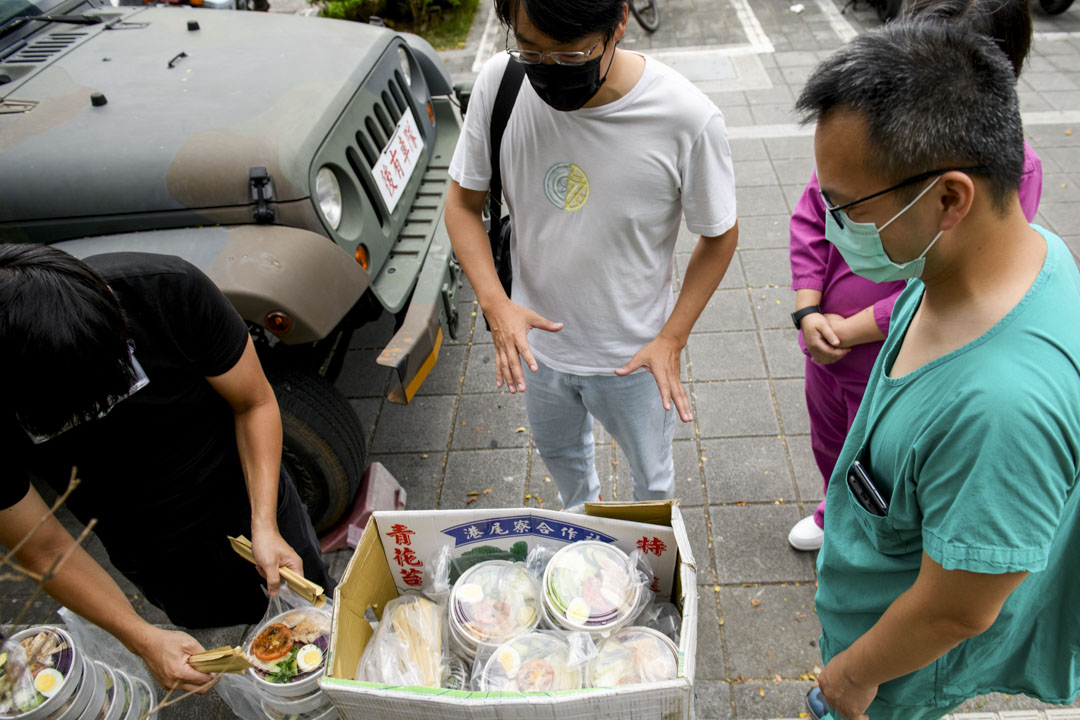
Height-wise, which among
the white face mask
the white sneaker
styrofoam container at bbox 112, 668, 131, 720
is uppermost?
the white face mask

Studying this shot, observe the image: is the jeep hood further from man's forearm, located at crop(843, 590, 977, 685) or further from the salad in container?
man's forearm, located at crop(843, 590, 977, 685)

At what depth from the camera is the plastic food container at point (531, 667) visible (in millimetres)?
1350

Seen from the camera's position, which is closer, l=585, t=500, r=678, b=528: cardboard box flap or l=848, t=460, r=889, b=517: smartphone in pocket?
l=848, t=460, r=889, b=517: smartphone in pocket

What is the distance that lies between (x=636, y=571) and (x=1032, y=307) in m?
0.92

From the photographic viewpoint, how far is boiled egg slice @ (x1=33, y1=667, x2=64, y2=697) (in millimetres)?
1594

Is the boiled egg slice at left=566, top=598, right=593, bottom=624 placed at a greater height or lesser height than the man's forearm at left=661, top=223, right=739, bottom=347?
lesser

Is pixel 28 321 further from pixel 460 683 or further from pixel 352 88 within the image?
pixel 352 88

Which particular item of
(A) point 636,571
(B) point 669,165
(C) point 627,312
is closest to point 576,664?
(A) point 636,571

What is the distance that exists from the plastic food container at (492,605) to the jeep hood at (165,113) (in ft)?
5.21

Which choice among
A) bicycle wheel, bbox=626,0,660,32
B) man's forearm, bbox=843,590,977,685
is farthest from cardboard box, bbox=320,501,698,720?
bicycle wheel, bbox=626,0,660,32

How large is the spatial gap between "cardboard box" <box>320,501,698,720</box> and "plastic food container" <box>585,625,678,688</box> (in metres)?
0.09

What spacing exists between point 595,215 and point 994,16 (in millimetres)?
1031

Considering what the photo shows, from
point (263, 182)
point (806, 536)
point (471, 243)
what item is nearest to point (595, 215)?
point (471, 243)

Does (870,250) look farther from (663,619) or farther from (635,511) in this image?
(663,619)
